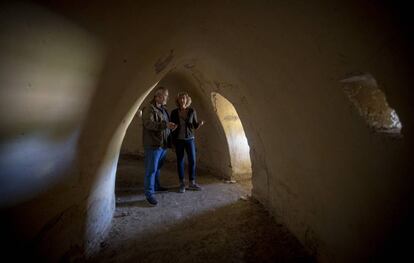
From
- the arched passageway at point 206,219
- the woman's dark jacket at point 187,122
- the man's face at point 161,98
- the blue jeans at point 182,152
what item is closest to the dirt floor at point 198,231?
the arched passageway at point 206,219

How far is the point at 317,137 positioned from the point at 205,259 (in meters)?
1.64

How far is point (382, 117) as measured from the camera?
1.58m

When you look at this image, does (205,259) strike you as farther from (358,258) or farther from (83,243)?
(358,258)

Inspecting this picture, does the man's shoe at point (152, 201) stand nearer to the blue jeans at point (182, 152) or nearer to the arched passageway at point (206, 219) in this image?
the arched passageway at point (206, 219)

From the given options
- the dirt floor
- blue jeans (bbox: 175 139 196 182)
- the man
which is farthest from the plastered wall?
blue jeans (bbox: 175 139 196 182)

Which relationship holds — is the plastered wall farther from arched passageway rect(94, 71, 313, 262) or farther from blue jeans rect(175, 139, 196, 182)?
blue jeans rect(175, 139, 196, 182)

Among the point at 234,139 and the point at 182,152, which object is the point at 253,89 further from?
the point at 234,139

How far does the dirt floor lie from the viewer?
2.70 m

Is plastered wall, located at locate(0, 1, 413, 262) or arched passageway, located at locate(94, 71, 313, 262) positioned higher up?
plastered wall, located at locate(0, 1, 413, 262)

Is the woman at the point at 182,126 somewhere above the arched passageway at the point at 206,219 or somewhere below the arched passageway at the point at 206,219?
above

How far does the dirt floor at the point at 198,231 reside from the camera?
8.84 ft

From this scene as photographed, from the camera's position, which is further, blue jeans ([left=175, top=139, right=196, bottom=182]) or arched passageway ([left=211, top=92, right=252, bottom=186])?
arched passageway ([left=211, top=92, right=252, bottom=186])

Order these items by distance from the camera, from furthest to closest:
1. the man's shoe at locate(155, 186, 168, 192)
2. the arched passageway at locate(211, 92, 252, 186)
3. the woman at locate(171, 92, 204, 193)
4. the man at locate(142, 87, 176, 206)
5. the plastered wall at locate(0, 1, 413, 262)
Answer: the arched passageway at locate(211, 92, 252, 186) → the man's shoe at locate(155, 186, 168, 192) → the woman at locate(171, 92, 204, 193) → the man at locate(142, 87, 176, 206) → the plastered wall at locate(0, 1, 413, 262)

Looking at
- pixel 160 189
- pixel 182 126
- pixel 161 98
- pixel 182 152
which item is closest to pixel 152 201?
pixel 160 189
